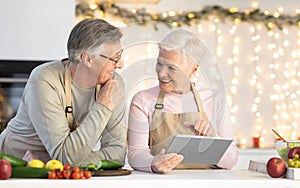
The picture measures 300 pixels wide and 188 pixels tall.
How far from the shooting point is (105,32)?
1.86 meters

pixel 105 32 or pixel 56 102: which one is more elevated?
pixel 105 32

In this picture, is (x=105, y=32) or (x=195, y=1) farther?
(x=195, y=1)

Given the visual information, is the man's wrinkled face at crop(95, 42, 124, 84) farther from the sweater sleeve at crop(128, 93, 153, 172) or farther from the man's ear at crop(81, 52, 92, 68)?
the sweater sleeve at crop(128, 93, 153, 172)

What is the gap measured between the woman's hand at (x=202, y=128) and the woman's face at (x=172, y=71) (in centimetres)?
13

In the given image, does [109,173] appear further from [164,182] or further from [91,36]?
[91,36]

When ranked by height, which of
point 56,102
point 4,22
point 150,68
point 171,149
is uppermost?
point 4,22

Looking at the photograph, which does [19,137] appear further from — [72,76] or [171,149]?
[171,149]

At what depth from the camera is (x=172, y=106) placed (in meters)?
2.01

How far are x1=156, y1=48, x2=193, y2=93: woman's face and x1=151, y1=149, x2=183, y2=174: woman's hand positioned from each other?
0.26 meters

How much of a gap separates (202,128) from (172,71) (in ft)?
0.75

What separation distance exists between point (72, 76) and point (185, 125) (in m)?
0.43

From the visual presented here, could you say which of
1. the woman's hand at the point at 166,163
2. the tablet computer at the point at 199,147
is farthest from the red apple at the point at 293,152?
the woman's hand at the point at 166,163

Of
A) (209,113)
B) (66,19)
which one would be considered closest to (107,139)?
(209,113)

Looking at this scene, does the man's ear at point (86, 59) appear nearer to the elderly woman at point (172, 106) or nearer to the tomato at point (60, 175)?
the elderly woman at point (172, 106)
